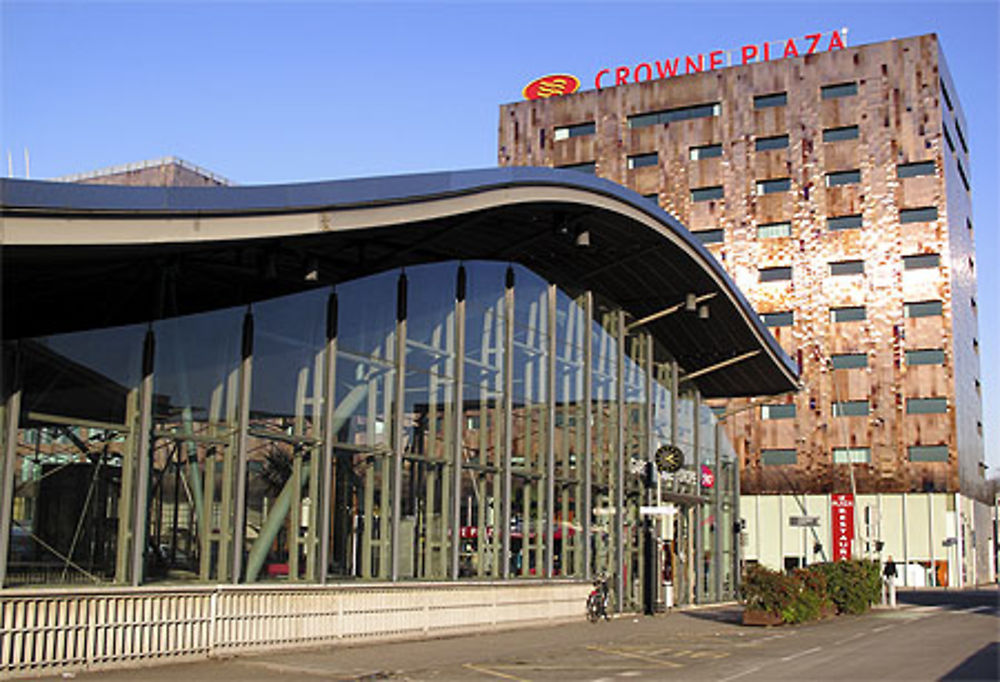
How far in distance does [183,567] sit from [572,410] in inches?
591

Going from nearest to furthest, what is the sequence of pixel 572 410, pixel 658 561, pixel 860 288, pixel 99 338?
1. pixel 99 338
2. pixel 572 410
3. pixel 658 561
4. pixel 860 288

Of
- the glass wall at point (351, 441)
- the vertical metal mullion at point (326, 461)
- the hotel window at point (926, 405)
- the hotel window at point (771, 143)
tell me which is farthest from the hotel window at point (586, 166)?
the vertical metal mullion at point (326, 461)

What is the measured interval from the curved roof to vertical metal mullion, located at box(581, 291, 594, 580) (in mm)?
984

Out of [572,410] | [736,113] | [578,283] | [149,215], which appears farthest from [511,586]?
[736,113]

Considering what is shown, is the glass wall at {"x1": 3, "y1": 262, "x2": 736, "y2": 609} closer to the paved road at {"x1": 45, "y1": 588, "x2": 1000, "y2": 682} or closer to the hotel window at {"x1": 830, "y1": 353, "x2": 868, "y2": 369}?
the paved road at {"x1": 45, "y1": 588, "x2": 1000, "y2": 682}

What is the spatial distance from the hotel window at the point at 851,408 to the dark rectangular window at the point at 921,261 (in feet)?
32.7

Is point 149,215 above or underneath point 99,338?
above

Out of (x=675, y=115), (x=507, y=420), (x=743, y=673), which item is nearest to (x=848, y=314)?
(x=675, y=115)

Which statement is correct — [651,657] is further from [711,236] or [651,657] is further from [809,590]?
[711,236]

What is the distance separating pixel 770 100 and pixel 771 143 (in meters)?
3.30

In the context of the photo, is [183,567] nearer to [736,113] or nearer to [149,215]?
[149,215]

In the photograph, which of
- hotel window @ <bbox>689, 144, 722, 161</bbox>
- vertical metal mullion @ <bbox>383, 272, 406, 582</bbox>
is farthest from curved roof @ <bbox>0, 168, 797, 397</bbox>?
hotel window @ <bbox>689, 144, 722, 161</bbox>

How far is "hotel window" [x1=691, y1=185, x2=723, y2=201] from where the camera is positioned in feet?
280

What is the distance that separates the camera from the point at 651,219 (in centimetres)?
2914
